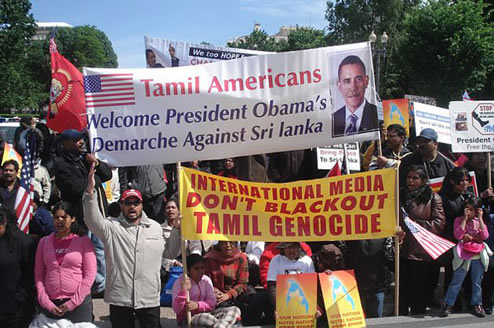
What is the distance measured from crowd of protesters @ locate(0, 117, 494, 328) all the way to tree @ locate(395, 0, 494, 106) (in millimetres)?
21367

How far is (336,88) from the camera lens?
17.7 feet

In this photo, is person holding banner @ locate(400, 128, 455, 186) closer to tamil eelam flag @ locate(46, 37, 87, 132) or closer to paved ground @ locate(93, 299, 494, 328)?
paved ground @ locate(93, 299, 494, 328)

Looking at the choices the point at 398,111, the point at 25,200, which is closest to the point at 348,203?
the point at 25,200

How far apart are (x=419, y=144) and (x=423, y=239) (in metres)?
1.54

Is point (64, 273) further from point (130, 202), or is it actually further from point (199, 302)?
point (199, 302)

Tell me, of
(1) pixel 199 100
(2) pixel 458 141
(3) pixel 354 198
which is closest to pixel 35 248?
(1) pixel 199 100

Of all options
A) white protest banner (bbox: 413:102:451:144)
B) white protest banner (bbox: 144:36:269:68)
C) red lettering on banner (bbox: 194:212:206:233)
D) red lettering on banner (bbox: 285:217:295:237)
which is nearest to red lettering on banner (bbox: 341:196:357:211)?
red lettering on banner (bbox: 285:217:295:237)

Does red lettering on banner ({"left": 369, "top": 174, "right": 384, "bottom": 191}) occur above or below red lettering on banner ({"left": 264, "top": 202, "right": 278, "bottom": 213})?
above

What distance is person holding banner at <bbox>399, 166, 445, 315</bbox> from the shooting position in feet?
19.4

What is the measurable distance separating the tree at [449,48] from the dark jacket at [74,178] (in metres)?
24.2

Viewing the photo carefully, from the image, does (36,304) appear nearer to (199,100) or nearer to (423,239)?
(199,100)

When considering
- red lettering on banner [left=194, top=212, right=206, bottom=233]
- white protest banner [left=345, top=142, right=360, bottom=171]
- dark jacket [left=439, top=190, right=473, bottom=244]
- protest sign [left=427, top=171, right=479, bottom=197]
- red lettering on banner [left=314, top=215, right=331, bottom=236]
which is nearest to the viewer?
red lettering on banner [left=194, top=212, right=206, bottom=233]

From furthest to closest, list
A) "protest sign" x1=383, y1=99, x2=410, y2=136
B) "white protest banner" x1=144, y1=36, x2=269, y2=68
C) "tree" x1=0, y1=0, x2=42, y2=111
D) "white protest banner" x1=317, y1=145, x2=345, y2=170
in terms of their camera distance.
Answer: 1. "tree" x1=0, y1=0, x2=42, y2=111
2. "protest sign" x1=383, y1=99, x2=410, y2=136
3. "white protest banner" x1=144, y1=36, x2=269, y2=68
4. "white protest banner" x1=317, y1=145, x2=345, y2=170

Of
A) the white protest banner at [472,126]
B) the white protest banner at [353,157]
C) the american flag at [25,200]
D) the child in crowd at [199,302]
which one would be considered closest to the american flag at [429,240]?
the white protest banner at [472,126]
